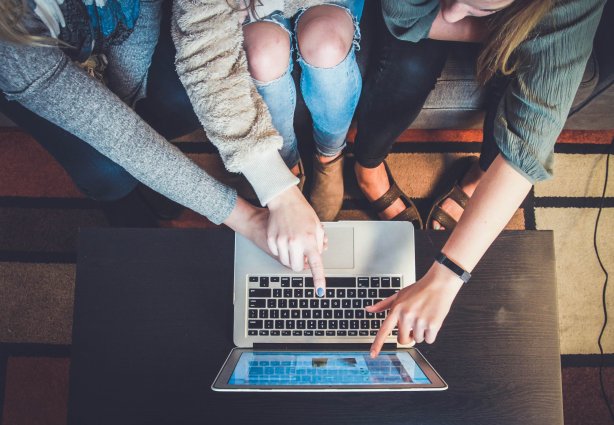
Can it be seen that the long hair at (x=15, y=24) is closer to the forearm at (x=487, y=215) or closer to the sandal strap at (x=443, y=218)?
the forearm at (x=487, y=215)

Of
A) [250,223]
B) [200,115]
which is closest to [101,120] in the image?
[200,115]

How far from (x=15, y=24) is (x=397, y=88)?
0.71 m

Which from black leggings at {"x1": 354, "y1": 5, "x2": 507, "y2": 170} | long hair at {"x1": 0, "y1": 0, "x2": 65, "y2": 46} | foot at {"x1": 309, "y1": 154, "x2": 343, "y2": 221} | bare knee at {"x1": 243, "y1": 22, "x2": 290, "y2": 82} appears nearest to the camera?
long hair at {"x1": 0, "y1": 0, "x2": 65, "y2": 46}

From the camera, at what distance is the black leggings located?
3.11 feet

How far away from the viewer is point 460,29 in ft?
3.00

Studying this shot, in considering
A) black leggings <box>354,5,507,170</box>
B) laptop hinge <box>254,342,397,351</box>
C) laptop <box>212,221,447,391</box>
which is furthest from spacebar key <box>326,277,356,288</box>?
black leggings <box>354,5,507,170</box>

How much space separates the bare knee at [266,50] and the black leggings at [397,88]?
0.24 metres

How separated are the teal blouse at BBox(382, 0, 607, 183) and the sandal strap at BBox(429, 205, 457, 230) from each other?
0.52 meters

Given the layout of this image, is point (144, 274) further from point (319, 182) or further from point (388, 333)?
point (319, 182)

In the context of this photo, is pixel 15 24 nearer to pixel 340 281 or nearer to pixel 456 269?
pixel 340 281

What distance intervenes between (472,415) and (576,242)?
84 cm

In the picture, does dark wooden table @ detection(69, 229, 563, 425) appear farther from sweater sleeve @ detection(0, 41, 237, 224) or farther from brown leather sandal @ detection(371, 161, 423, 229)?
brown leather sandal @ detection(371, 161, 423, 229)

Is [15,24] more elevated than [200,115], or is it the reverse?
[15,24]

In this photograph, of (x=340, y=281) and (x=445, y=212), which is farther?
(x=445, y=212)
